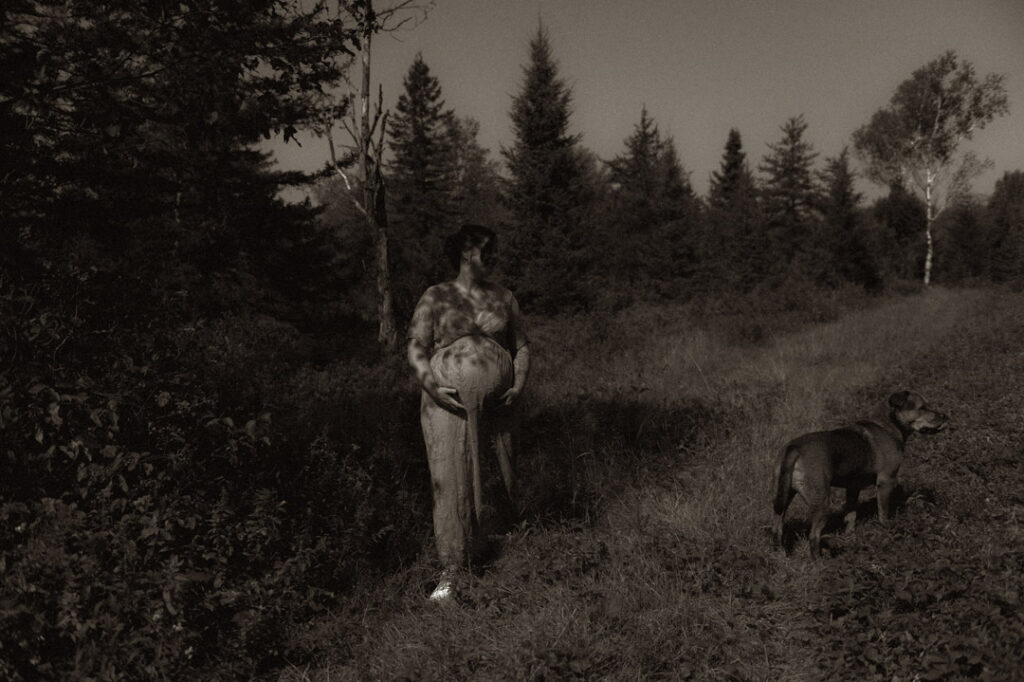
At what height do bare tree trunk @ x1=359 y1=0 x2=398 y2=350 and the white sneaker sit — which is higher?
bare tree trunk @ x1=359 y1=0 x2=398 y2=350

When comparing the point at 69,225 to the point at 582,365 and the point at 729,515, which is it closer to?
the point at 729,515

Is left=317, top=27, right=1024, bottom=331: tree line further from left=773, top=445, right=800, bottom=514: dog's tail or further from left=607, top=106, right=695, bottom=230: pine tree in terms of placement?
left=773, top=445, right=800, bottom=514: dog's tail

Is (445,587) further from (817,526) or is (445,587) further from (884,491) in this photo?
(884,491)

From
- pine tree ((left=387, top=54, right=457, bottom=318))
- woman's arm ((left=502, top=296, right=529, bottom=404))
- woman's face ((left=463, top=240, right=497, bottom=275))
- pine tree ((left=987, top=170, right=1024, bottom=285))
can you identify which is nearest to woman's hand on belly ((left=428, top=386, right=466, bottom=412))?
woman's arm ((left=502, top=296, right=529, bottom=404))

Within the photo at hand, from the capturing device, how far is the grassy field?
3.29m

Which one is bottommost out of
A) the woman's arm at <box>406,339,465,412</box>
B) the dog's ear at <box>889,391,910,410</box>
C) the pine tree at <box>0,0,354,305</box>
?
the dog's ear at <box>889,391,910,410</box>

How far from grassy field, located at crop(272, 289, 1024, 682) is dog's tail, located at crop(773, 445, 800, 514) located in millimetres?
373

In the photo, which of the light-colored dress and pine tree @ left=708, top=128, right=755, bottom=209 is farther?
pine tree @ left=708, top=128, right=755, bottom=209

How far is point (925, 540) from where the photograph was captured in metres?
4.21

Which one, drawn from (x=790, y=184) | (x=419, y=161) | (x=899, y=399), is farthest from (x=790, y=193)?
(x=899, y=399)

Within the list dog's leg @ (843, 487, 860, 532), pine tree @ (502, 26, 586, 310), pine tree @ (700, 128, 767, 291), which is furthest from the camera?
pine tree @ (700, 128, 767, 291)

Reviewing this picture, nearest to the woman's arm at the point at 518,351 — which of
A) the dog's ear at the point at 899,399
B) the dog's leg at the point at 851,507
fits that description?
the dog's leg at the point at 851,507

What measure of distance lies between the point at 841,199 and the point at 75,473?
27847 millimetres

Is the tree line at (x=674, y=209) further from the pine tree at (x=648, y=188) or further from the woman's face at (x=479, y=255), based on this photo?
the woman's face at (x=479, y=255)
